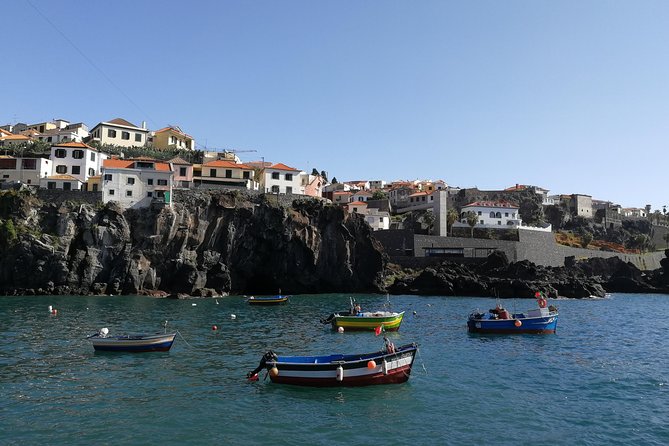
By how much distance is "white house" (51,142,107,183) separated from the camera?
2874 inches

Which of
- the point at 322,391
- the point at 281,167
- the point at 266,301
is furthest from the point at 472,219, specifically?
the point at 322,391

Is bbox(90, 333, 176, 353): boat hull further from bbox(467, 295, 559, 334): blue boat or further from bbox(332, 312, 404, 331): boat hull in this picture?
bbox(467, 295, 559, 334): blue boat

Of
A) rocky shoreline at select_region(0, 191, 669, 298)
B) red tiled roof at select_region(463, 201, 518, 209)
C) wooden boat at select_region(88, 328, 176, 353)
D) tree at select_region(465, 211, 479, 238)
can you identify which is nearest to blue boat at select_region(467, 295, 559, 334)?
wooden boat at select_region(88, 328, 176, 353)

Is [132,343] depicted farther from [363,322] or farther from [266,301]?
[266,301]

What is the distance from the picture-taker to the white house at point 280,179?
80938mm

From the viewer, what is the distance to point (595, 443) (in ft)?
54.4

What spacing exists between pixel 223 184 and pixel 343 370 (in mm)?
60119

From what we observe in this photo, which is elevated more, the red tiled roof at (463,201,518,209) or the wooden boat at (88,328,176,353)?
the red tiled roof at (463,201,518,209)

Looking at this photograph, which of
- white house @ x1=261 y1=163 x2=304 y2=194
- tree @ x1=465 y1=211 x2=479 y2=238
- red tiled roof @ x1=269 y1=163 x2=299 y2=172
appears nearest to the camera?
white house @ x1=261 y1=163 x2=304 y2=194

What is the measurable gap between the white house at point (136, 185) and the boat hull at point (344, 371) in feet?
159

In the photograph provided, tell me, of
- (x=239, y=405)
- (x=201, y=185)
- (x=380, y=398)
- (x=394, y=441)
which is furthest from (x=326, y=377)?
(x=201, y=185)

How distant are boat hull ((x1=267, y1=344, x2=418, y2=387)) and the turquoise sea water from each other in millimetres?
453

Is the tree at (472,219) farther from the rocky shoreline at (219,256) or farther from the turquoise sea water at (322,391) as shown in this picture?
the turquoise sea water at (322,391)

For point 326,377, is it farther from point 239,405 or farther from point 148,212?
point 148,212
